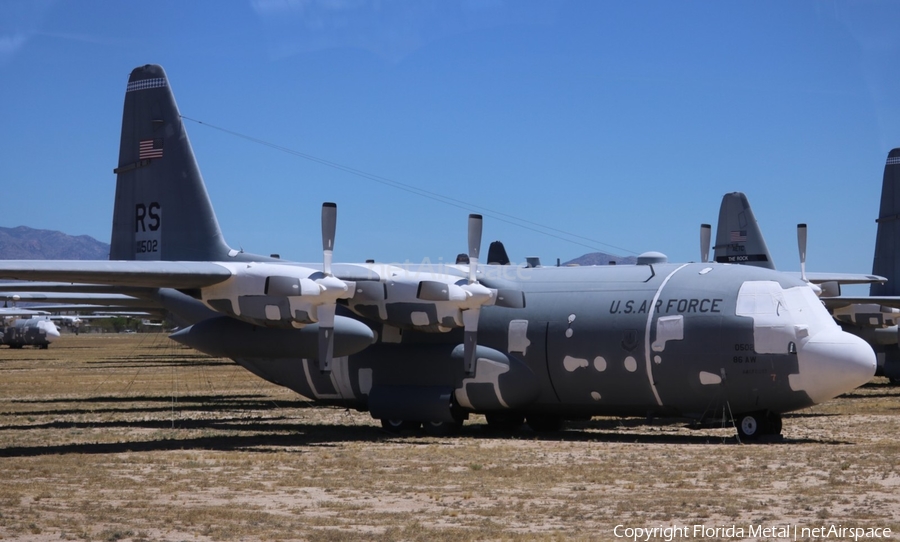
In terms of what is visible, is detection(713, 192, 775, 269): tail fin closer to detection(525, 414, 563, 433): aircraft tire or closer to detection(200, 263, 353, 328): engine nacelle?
detection(525, 414, 563, 433): aircraft tire

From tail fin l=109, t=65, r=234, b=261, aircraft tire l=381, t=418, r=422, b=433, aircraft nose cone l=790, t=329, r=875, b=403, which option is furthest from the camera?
tail fin l=109, t=65, r=234, b=261

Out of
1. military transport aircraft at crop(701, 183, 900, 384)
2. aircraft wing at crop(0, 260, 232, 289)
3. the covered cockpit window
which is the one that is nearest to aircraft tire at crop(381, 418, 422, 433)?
aircraft wing at crop(0, 260, 232, 289)

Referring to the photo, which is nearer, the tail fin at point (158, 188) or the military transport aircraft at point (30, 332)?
the tail fin at point (158, 188)

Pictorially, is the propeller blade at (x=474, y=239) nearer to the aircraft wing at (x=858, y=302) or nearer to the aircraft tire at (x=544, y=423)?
the aircraft tire at (x=544, y=423)

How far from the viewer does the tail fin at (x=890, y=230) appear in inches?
1421

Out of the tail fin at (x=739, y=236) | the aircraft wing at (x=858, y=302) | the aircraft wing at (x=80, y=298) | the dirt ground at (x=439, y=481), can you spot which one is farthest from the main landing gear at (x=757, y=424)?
the aircraft wing at (x=80, y=298)

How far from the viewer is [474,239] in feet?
65.3

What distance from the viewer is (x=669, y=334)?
1844cm

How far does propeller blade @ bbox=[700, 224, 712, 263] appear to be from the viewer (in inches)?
882

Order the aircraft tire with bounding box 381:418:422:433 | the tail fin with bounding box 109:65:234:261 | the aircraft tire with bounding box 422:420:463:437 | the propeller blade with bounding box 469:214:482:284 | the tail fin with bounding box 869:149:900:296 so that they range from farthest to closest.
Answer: the tail fin with bounding box 869:149:900:296 → the tail fin with bounding box 109:65:234:261 → the aircraft tire with bounding box 381:418:422:433 → the aircraft tire with bounding box 422:420:463:437 → the propeller blade with bounding box 469:214:482:284

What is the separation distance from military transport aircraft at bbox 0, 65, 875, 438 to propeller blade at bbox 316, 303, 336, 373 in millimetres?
22

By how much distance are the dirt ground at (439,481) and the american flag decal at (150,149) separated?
606 centimetres

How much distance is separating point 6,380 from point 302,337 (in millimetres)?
27136

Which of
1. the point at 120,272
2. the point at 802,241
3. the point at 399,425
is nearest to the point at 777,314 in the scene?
the point at 802,241
